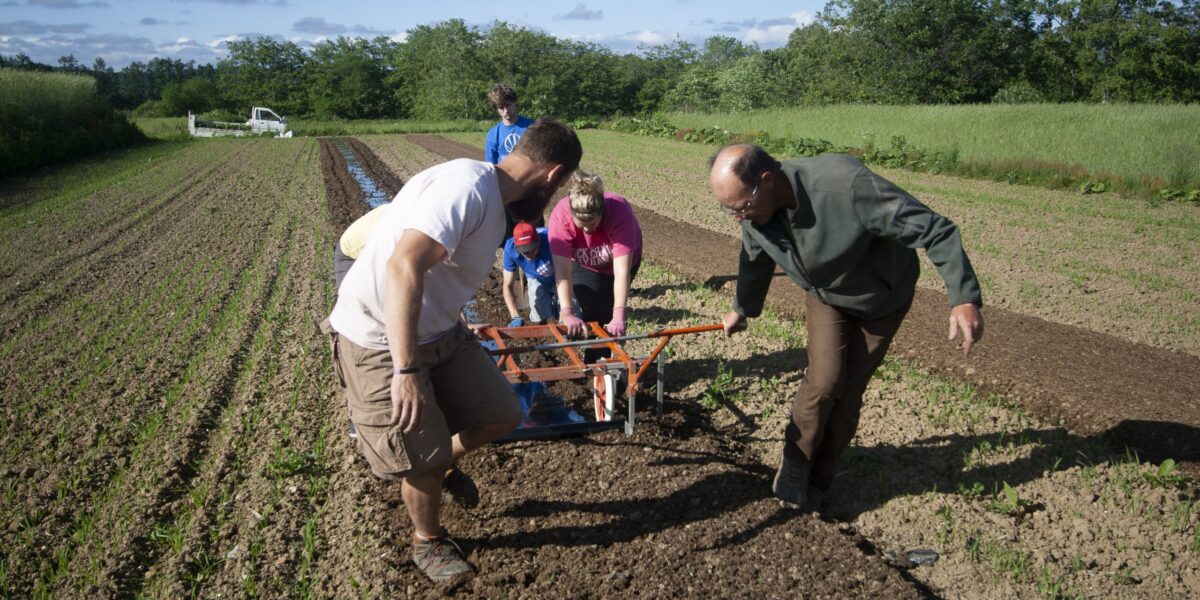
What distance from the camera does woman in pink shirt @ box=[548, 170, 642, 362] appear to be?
4.66m

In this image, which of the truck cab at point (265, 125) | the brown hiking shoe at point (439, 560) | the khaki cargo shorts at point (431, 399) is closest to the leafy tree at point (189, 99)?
the truck cab at point (265, 125)

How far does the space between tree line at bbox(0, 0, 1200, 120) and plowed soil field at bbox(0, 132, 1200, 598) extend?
1264 inches

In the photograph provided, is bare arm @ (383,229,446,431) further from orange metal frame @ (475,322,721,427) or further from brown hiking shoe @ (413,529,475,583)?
orange metal frame @ (475,322,721,427)

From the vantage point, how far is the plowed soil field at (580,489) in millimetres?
3268

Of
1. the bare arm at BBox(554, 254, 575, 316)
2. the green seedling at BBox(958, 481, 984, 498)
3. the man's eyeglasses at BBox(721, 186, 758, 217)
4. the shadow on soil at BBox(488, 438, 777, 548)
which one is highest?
the man's eyeglasses at BBox(721, 186, 758, 217)

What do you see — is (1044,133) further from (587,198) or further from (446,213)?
(446,213)

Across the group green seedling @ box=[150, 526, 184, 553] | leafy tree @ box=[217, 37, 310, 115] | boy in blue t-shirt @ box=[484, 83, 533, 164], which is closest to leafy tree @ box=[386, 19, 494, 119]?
leafy tree @ box=[217, 37, 310, 115]

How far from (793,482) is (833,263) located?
1089 mm

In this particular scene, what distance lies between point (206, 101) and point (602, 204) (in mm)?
67996

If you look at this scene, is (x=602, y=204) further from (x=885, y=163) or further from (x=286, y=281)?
(x=885, y=163)

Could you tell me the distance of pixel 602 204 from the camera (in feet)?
15.5

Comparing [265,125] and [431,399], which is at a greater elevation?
[265,125]

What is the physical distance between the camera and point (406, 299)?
7.86 ft

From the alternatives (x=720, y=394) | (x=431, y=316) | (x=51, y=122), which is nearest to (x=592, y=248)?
(x=720, y=394)
